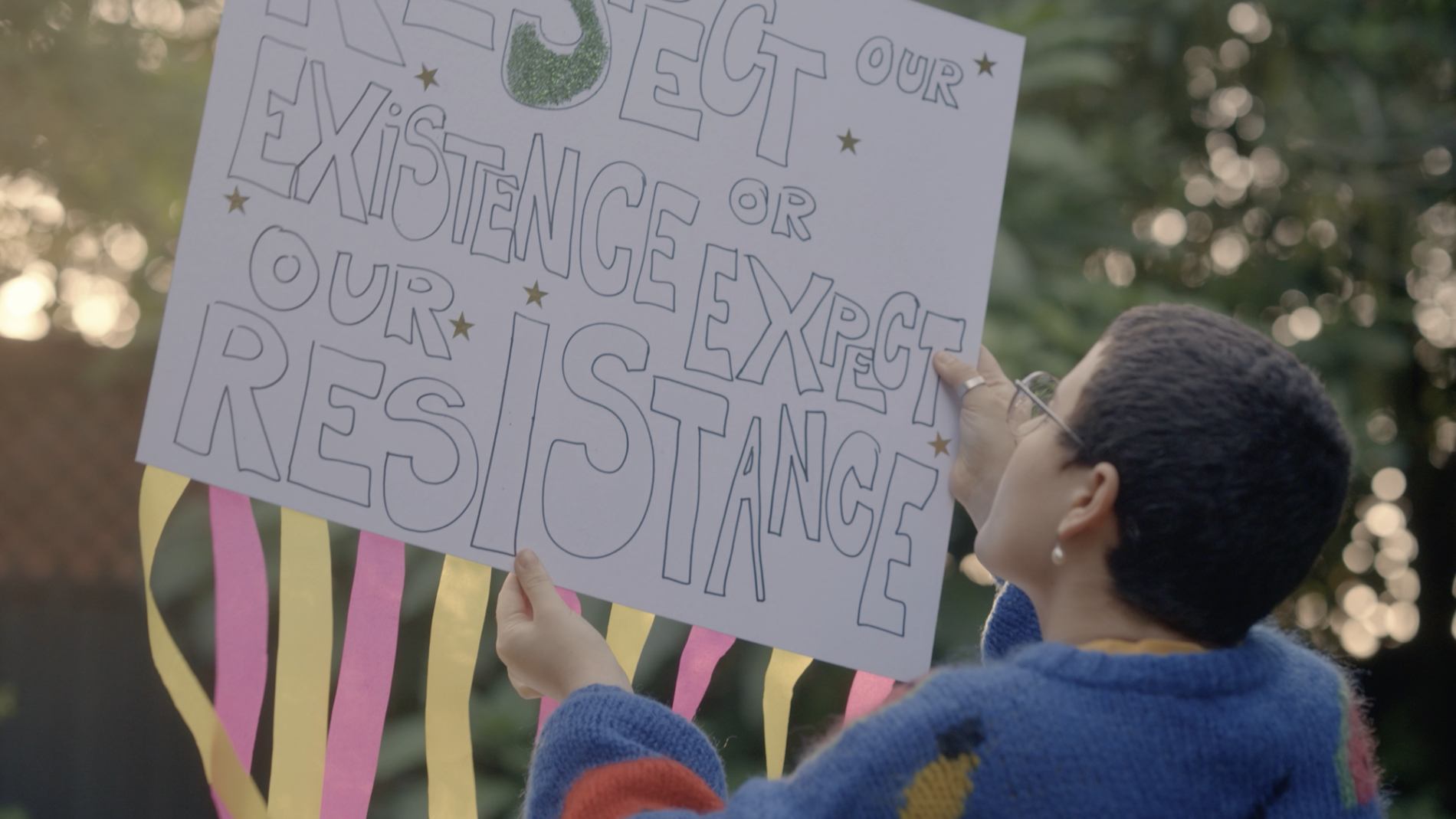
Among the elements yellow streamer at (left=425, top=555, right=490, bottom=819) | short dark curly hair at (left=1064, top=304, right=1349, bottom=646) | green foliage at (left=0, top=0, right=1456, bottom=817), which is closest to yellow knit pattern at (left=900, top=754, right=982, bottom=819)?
short dark curly hair at (left=1064, top=304, right=1349, bottom=646)

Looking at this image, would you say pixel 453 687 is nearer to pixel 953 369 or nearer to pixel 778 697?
pixel 778 697

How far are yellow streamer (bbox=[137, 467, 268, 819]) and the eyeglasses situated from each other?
93 centimetres

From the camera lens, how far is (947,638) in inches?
85.7

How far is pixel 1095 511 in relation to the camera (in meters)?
0.90

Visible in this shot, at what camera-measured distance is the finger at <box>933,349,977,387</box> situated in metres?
1.33

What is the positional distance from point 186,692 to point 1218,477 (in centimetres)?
109

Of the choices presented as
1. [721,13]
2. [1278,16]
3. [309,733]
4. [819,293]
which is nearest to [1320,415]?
[819,293]

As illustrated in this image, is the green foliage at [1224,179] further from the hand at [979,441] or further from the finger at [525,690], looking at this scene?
the finger at [525,690]

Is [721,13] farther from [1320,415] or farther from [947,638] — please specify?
[947,638]

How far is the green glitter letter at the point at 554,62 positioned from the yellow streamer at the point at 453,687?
0.58 meters

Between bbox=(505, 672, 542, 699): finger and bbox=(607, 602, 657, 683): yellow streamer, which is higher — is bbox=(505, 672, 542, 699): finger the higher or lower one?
the lower one

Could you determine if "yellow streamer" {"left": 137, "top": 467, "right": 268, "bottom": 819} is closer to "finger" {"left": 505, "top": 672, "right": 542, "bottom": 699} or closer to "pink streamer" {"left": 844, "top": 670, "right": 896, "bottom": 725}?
"finger" {"left": 505, "top": 672, "right": 542, "bottom": 699}

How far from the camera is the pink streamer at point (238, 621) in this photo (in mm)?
1178

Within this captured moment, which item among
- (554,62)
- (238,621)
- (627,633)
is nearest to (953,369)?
(627,633)
